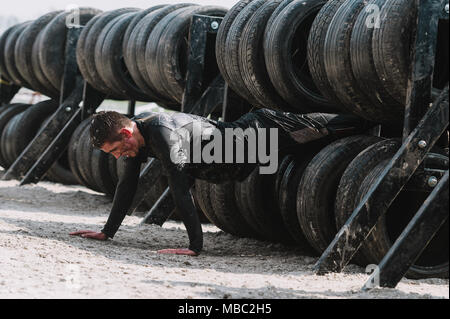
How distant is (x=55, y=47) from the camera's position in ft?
39.4

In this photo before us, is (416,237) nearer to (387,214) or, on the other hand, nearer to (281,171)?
(387,214)

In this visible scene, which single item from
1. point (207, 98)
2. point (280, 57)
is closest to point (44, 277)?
point (280, 57)

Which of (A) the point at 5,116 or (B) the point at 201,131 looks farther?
(A) the point at 5,116

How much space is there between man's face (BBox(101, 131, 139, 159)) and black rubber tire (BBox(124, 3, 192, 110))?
3257 mm

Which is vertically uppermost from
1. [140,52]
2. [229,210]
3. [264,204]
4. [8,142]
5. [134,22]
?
[134,22]

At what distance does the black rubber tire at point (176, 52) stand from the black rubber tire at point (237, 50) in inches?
46.3

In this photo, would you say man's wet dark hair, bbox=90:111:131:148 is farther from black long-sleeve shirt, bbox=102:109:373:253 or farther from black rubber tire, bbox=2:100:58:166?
black rubber tire, bbox=2:100:58:166

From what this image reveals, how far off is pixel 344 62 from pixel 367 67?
28 cm

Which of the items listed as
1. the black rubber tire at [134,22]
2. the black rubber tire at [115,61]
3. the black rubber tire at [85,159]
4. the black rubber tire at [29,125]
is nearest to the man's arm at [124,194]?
the black rubber tire at [134,22]

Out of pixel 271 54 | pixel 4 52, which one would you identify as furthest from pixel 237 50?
pixel 4 52

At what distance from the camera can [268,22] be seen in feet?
22.1

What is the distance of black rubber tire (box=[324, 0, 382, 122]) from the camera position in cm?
567

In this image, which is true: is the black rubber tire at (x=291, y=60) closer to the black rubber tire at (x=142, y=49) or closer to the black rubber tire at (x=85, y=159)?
the black rubber tire at (x=142, y=49)
